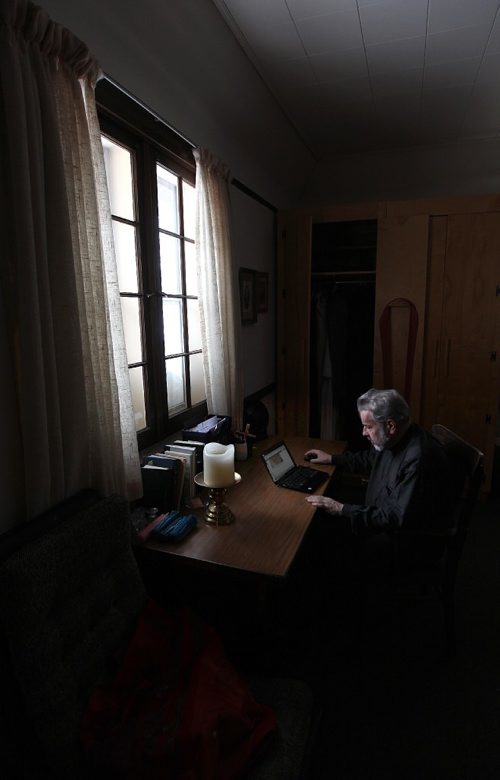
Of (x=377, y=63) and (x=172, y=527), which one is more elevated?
(x=377, y=63)

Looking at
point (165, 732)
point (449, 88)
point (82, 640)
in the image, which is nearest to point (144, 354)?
point (82, 640)

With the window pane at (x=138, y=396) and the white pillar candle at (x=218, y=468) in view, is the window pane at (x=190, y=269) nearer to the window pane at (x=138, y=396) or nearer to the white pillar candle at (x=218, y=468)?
the window pane at (x=138, y=396)

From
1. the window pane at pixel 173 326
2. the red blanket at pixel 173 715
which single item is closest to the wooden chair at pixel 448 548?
the red blanket at pixel 173 715

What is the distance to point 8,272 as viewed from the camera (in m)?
1.22

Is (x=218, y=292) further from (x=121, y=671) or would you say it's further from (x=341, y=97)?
(x=121, y=671)

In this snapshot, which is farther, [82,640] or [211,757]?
[82,640]

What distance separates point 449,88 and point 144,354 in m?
2.54

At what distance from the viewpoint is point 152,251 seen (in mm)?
2113

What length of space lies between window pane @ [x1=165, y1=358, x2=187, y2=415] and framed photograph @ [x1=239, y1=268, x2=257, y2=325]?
80 cm

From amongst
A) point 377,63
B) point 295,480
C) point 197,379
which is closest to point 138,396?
point 197,379

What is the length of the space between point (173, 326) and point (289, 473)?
101 centimetres

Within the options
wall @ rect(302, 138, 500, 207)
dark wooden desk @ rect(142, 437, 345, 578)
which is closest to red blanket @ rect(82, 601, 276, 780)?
dark wooden desk @ rect(142, 437, 345, 578)

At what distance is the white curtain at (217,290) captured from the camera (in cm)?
240

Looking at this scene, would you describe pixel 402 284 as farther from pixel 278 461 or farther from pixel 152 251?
pixel 152 251
